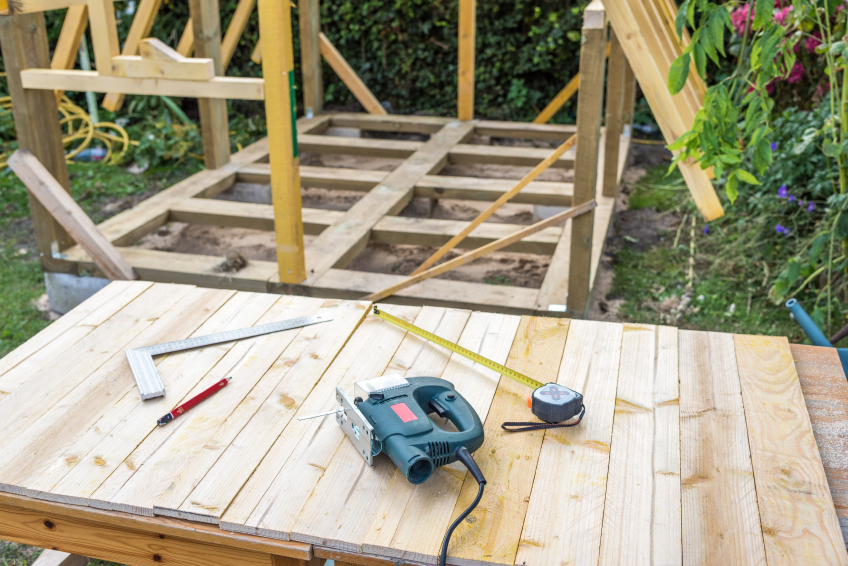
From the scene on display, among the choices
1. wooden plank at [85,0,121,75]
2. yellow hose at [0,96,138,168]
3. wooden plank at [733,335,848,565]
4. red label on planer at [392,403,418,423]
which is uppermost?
wooden plank at [85,0,121,75]

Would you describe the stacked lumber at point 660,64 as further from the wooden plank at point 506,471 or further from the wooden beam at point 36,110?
the wooden beam at point 36,110

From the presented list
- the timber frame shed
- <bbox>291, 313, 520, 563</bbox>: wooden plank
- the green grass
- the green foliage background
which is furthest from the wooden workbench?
the green foliage background

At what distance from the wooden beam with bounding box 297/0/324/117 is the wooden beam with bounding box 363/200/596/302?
10.7ft

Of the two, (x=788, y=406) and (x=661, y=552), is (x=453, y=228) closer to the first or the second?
(x=788, y=406)

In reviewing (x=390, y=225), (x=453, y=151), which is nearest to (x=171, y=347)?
(x=390, y=225)

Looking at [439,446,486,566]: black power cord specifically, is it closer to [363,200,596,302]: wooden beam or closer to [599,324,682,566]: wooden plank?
[599,324,682,566]: wooden plank

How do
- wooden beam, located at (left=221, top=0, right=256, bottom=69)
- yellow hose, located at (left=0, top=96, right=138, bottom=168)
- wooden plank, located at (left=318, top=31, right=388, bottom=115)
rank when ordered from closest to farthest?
wooden beam, located at (left=221, top=0, right=256, bottom=69) < wooden plank, located at (left=318, top=31, right=388, bottom=115) < yellow hose, located at (left=0, top=96, right=138, bottom=168)

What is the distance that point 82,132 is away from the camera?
641cm

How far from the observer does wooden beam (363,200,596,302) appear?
9.65 ft

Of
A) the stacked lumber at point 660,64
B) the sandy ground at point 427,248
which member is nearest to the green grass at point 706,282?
the sandy ground at point 427,248

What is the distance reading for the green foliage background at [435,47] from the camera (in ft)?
22.5

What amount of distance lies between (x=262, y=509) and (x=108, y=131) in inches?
251

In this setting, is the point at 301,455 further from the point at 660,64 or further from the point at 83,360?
the point at 660,64

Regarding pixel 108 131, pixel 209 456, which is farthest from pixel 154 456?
pixel 108 131
